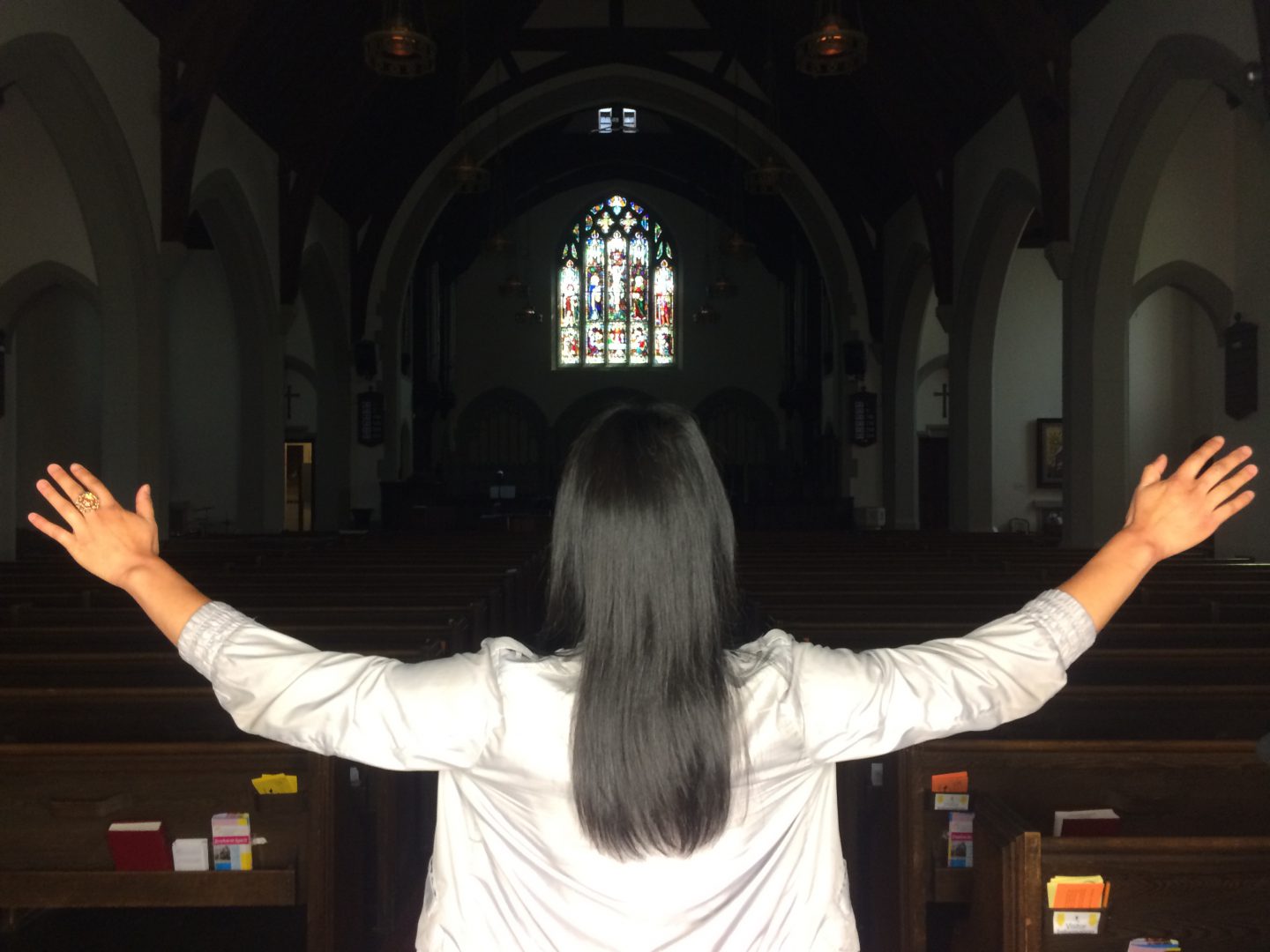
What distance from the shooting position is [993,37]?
9.95 meters

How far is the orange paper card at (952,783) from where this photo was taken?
102 inches

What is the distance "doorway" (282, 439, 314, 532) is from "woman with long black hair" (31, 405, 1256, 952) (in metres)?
18.0

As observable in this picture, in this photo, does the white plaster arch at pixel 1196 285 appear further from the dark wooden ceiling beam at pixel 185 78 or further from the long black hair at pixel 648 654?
the long black hair at pixel 648 654

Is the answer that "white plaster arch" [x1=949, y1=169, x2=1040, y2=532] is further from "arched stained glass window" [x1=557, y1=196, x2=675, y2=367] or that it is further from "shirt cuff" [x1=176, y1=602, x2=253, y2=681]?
"shirt cuff" [x1=176, y1=602, x2=253, y2=681]

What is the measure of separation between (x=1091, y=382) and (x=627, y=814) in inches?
353

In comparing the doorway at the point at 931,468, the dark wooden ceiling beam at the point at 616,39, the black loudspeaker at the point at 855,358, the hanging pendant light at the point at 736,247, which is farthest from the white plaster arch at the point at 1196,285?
the dark wooden ceiling beam at the point at 616,39

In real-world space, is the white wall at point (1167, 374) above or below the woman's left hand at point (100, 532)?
above

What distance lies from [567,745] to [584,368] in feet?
72.1

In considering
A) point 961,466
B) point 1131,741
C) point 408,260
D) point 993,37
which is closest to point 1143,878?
point 1131,741

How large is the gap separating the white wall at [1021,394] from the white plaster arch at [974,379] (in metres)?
3.34

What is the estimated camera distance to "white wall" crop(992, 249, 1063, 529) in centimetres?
1599

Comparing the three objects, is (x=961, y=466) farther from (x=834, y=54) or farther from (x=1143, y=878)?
(x=1143, y=878)

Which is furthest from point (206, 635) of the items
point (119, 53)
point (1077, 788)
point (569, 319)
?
point (569, 319)

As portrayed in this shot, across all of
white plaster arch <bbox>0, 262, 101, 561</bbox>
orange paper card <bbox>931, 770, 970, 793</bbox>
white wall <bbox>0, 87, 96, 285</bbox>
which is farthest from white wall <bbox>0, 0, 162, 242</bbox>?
orange paper card <bbox>931, 770, 970, 793</bbox>
